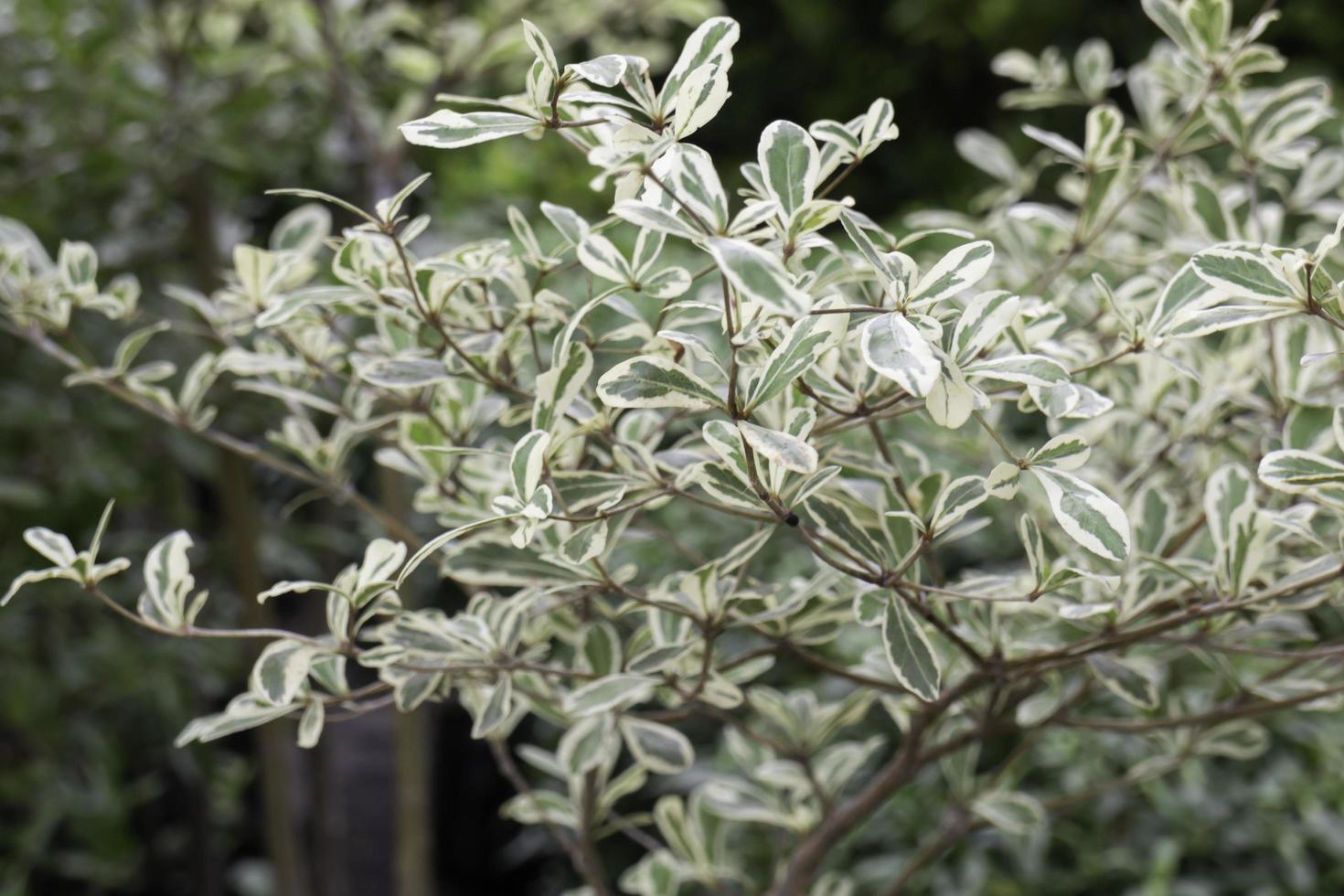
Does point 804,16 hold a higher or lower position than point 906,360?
lower

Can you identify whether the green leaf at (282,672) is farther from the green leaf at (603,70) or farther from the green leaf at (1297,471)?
the green leaf at (1297,471)

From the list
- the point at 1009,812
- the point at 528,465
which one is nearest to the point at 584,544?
the point at 528,465

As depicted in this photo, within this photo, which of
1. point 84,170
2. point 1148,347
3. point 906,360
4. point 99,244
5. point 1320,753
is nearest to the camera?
point 906,360

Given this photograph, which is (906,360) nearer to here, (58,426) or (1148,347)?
(1148,347)

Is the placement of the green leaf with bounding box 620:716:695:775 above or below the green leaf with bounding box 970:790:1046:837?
above

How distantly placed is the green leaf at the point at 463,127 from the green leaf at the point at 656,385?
0.12 m

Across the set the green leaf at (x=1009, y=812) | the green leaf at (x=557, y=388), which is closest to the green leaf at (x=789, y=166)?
the green leaf at (x=557, y=388)

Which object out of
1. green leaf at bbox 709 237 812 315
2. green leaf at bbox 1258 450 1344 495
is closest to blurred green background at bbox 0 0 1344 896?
green leaf at bbox 1258 450 1344 495

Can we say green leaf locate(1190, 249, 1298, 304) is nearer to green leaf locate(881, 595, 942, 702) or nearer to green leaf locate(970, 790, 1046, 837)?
green leaf locate(881, 595, 942, 702)

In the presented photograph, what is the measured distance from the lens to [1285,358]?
894mm

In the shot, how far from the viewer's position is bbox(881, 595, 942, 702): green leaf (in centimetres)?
67

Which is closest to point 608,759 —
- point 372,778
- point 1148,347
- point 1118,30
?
point 1148,347

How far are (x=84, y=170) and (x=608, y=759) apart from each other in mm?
1397

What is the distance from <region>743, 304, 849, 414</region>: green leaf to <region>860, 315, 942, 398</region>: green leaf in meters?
0.03
